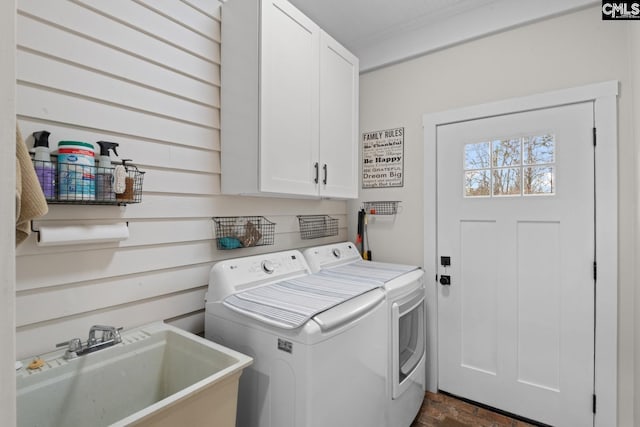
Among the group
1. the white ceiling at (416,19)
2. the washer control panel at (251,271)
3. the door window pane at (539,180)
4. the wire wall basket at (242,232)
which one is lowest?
the washer control panel at (251,271)

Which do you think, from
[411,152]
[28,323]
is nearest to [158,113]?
[28,323]

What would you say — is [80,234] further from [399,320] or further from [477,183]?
[477,183]

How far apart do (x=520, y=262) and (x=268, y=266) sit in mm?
1622

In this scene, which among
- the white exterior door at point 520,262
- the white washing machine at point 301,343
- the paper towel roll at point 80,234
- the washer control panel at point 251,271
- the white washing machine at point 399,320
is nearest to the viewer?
the paper towel roll at point 80,234

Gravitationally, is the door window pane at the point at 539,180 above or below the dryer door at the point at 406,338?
above

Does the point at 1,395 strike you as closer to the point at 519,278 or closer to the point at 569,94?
the point at 519,278

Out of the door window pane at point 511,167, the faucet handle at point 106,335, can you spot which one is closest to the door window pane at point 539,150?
the door window pane at point 511,167

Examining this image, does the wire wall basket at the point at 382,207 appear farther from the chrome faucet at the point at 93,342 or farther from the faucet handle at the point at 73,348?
the faucet handle at the point at 73,348

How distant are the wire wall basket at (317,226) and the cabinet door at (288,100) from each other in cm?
47

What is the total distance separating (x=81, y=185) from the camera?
46.9 inches

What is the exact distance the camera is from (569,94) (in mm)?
1933

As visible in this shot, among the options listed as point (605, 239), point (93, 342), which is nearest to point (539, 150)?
point (605, 239)

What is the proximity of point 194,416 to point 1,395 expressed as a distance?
729mm

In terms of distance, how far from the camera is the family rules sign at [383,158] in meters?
2.59
